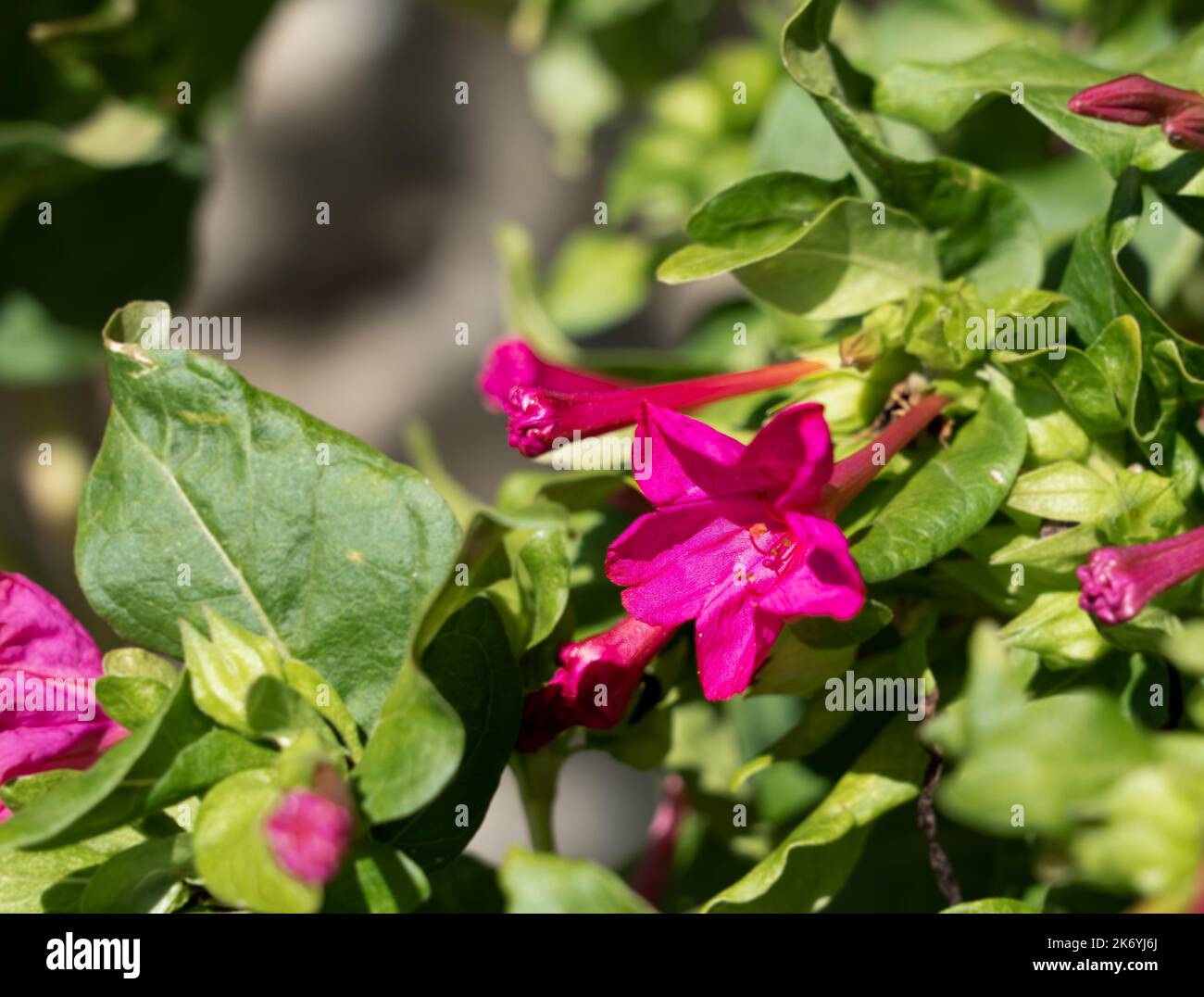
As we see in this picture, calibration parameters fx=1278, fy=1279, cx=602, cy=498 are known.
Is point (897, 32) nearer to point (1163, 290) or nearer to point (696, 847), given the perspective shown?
point (1163, 290)

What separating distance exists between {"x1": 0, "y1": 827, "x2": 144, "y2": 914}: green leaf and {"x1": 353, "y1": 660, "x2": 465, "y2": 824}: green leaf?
17 centimetres

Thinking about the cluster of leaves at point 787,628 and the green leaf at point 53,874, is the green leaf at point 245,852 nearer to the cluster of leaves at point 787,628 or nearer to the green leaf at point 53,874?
the cluster of leaves at point 787,628

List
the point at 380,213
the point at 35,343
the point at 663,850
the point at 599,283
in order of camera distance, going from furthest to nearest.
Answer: the point at 380,213, the point at 599,283, the point at 35,343, the point at 663,850

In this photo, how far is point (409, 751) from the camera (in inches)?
22.7

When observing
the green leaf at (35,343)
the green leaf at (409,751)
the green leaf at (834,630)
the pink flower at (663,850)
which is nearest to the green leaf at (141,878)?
the green leaf at (409,751)

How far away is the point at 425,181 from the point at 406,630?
2.07m

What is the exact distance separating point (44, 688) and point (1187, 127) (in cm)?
67

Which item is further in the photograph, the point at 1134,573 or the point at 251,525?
the point at 251,525

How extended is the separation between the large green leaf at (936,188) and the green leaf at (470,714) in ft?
1.16

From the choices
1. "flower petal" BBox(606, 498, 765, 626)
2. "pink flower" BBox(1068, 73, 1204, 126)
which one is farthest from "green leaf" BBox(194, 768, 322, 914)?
"pink flower" BBox(1068, 73, 1204, 126)

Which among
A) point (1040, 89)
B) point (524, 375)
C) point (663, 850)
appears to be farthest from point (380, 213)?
point (1040, 89)

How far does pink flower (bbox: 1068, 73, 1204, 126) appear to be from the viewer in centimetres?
67

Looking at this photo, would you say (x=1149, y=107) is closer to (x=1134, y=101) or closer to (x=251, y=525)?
(x=1134, y=101)

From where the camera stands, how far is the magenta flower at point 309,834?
520mm
